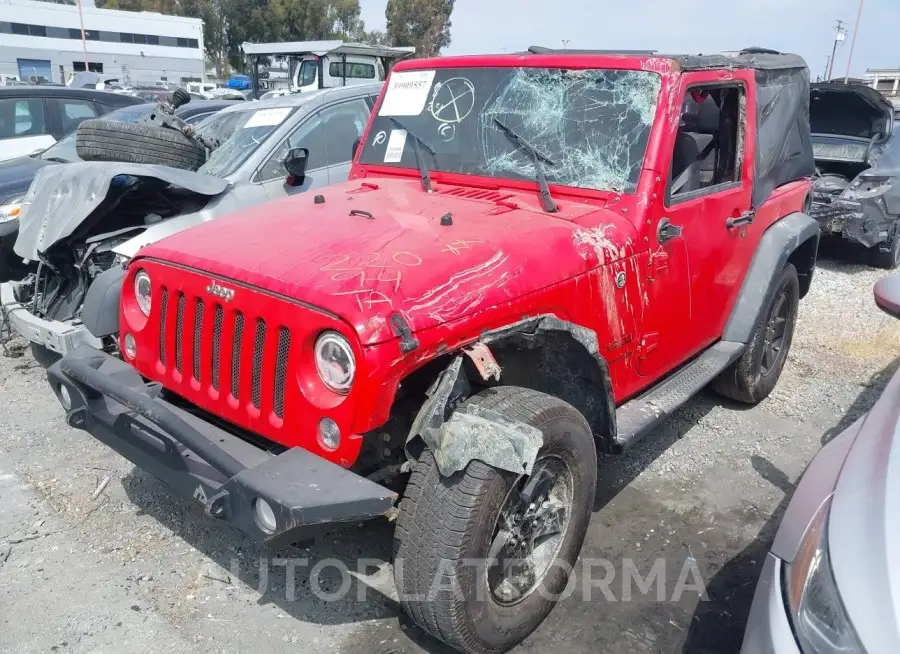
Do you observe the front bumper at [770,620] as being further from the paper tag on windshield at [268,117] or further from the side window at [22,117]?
the side window at [22,117]

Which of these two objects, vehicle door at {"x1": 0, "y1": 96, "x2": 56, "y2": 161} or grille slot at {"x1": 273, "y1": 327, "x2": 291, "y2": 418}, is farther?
vehicle door at {"x1": 0, "y1": 96, "x2": 56, "y2": 161}

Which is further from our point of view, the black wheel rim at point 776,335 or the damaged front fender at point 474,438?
the black wheel rim at point 776,335

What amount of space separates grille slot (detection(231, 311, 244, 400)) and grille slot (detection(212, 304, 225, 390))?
7cm

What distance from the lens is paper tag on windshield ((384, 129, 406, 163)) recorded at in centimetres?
393

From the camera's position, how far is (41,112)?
8523mm

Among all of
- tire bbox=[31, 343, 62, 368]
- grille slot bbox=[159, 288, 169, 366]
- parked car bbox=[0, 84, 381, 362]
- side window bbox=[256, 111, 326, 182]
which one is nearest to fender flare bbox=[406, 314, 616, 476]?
grille slot bbox=[159, 288, 169, 366]

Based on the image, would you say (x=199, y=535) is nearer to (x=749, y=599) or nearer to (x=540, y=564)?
(x=540, y=564)

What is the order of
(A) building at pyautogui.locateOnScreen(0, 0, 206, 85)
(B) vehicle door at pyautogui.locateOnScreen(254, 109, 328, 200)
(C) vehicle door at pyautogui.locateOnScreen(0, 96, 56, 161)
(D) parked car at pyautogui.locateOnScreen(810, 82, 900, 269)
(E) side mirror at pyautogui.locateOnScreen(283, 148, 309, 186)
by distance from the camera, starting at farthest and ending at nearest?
1. (A) building at pyautogui.locateOnScreen(0, 0, 206, 85)
2. (C) vehicle door at pyautogui.locateOnScreen(0, 96, 56, 161)
3. (D) parked car at pyautogui.locateOnScreen(810, 82, 900, 269)
4. (B) vehicle door at pyautogui.locateOnScreen(254, 109, 328, 200)
5. (E) side mirror at pyautogui.locateOnScreen(283, 148, 309, 186)

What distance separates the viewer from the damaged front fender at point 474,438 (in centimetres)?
226

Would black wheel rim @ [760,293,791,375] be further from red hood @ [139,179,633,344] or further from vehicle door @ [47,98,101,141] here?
vehicle door @ [47,98,101,141]

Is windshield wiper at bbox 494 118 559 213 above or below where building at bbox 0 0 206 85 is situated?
below

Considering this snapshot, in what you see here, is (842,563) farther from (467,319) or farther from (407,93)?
(407,93)

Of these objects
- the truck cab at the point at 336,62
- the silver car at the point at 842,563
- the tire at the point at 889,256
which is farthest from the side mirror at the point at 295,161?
the truck cab at the point at 336,62

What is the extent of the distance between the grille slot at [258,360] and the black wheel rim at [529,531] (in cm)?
95
